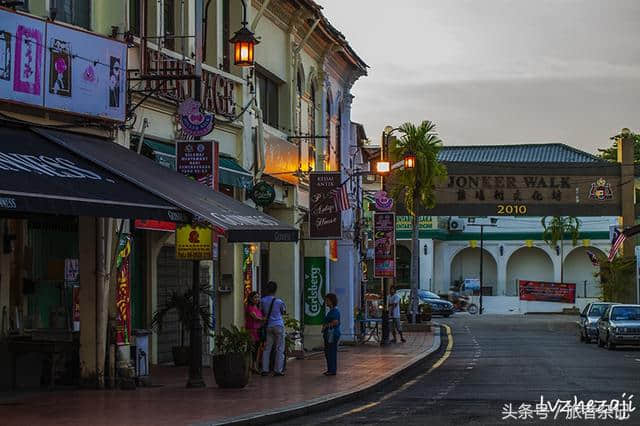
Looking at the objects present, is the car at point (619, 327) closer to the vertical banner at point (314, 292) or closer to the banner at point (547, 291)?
the vertical banner at point (314, 292)

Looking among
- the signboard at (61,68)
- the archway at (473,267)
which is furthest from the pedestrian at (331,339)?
the archway at (473,267)

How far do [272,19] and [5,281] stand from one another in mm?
14242

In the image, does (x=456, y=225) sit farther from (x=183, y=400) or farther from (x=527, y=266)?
(x=183, y=400)

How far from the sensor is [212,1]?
1121 inches

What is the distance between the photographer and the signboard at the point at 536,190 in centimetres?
6159

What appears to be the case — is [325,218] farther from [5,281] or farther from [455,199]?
[455,199]

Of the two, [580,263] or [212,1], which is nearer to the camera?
[212,1]

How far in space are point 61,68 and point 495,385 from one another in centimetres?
990

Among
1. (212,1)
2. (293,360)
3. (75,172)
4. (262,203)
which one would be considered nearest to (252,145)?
(262,203)

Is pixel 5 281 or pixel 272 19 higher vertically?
pixel 272 19

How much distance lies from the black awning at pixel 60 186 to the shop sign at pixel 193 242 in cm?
223

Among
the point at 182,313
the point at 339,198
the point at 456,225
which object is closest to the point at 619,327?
the point at 339,198

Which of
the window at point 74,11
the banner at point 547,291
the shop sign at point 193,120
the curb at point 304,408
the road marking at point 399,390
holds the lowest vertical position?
the road marking at point 399,390

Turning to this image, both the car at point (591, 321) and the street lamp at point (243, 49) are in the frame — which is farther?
the car at point (591, 321)
